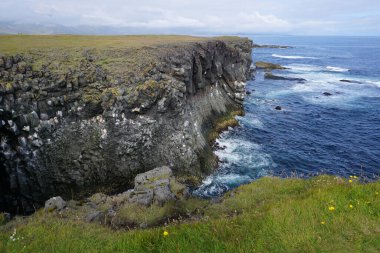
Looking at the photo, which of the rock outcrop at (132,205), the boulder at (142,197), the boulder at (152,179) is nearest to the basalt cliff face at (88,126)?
the boulder at (152,179)

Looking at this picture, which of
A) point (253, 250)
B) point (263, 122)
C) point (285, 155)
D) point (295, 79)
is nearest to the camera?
point (253, 250)

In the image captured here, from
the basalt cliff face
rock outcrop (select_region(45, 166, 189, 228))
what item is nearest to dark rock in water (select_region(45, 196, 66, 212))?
rock outcrop (select_region(45, 166, 189, 228))

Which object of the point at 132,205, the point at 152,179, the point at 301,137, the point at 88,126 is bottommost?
the point at 301,137

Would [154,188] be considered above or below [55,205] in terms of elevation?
below

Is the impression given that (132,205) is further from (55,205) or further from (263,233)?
(263,233)

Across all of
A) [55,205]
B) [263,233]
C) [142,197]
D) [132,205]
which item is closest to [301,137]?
[142,197]

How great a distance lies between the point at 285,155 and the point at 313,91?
44.4m

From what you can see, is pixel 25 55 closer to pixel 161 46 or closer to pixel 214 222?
pixel 161 46

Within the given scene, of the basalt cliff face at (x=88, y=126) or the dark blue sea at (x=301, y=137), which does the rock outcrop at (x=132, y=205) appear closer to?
the basalt cliff face at (x=88, y=126)

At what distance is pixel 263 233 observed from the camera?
8.55 meters

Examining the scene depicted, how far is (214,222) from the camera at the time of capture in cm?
914

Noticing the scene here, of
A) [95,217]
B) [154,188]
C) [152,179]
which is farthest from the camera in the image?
[152,179]

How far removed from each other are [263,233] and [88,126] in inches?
840

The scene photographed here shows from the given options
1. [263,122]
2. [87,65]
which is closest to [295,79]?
[263,122]
